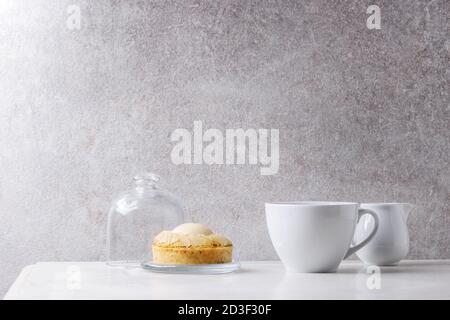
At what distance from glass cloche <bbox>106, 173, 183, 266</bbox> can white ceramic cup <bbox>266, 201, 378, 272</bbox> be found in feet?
0.84

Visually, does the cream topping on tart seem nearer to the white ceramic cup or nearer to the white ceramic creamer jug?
the white ceramic cup

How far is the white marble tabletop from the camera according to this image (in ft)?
3.21

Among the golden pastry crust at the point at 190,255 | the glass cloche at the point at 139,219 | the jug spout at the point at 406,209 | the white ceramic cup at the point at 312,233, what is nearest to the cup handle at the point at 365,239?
the white ceramic cup at the point at 312,233

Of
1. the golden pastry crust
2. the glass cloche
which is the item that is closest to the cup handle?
the golden pastry crust

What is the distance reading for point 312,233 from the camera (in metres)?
1.18

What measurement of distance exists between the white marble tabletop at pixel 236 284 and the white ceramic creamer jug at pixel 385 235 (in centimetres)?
3

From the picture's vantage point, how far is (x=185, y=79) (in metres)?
1.46

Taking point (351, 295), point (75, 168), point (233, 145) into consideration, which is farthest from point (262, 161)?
point (351, 295)

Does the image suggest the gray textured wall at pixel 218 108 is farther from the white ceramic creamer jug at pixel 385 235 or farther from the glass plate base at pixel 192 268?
the glass plate base at pixel 192 268

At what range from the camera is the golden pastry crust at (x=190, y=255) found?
1196 millimetres

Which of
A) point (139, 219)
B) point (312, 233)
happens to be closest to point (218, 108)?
point (139, 219)

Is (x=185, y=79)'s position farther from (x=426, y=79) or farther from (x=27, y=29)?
(x=426, y=79)
